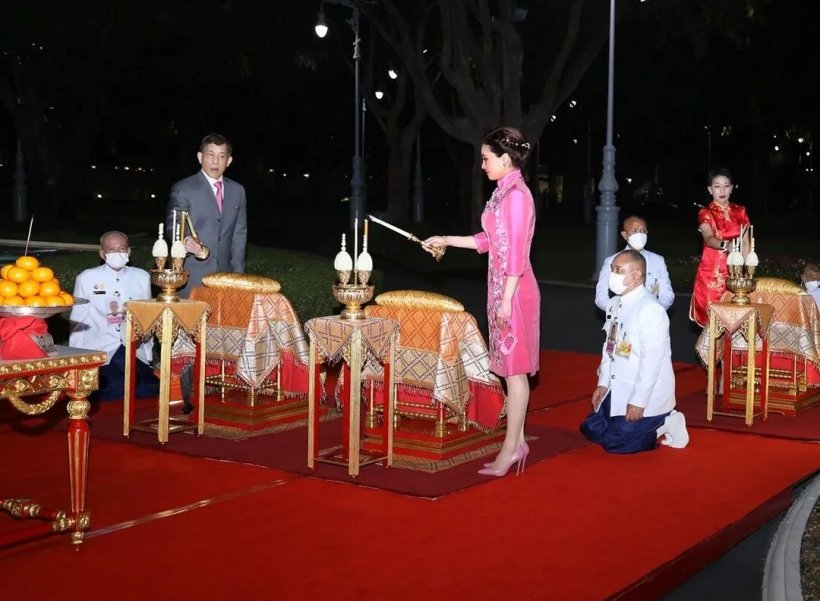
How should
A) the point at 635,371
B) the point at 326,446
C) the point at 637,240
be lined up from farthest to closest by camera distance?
the point at 637,240
the point at 326,446
the point at 635,371

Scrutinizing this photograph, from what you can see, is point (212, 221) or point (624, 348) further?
point (212, 221)

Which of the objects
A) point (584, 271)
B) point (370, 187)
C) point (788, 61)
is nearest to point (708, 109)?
point (788, 61)

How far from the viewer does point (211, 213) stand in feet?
29.5

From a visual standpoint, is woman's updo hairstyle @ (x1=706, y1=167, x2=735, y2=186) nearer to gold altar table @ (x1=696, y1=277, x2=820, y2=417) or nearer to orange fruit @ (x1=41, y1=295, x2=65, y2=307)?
gold altar table @ (x1=696, y1=277, x2=820, y2=417)

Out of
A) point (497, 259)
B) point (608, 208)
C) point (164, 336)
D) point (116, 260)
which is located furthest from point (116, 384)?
point (608, 208)

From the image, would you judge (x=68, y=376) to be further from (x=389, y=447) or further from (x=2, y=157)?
(x=2, y=157)

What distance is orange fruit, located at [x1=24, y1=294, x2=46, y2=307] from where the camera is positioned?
18.6ft

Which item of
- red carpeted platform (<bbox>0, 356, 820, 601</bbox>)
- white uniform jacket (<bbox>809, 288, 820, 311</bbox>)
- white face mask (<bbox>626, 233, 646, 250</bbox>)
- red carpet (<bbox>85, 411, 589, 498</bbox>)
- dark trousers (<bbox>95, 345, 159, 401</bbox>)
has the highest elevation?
white face mask (<bbox>626, 233, 646, 250</bbox>)

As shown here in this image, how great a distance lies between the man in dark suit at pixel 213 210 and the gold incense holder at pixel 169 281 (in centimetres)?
44

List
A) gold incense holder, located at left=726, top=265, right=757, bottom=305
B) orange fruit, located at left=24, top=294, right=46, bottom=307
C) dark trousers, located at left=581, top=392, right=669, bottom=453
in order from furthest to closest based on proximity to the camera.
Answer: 1. gold incense holder, located at left=726, top=265, right=757, bottom=305
2. dark trousers, located at left=581, top=392, right=669, bottom=453
3. orange fruit, located at left=24, top=294, right=46, bottom=307

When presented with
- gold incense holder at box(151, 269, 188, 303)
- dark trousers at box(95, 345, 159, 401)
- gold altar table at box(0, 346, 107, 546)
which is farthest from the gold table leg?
gold altar table at box(0, 346, 107, 546)

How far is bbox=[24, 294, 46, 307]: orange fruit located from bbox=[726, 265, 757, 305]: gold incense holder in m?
5.49

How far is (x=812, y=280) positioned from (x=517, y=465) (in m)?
4.70

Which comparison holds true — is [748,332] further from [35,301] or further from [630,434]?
[35,301]
